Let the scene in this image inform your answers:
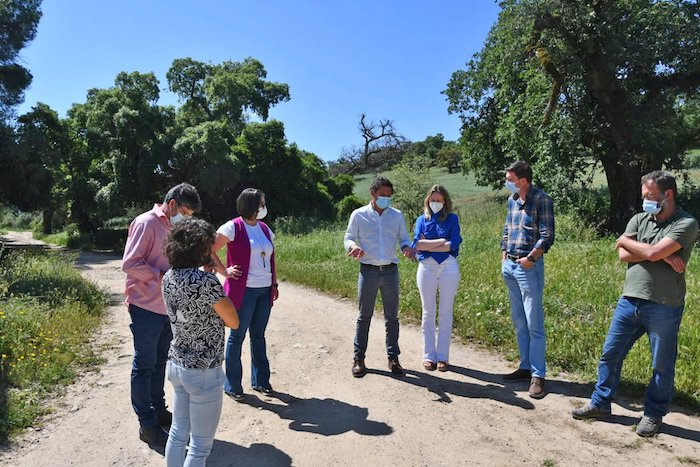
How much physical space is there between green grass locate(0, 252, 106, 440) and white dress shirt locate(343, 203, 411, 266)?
3.31 meters

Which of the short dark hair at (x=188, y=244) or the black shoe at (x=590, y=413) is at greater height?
the short dark hair at (x=188, y=244)

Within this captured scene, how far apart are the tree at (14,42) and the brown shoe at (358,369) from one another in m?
19.3

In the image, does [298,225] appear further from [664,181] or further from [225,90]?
[664,181]

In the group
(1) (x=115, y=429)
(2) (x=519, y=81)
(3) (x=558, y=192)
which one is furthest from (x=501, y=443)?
(2) (x=519, y=81)

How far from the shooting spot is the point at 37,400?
15.5 feet

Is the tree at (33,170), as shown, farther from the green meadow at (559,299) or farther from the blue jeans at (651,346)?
the blue jeans at (651,346)

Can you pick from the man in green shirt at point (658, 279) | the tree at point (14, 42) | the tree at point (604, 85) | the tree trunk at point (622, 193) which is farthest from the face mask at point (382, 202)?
the tree at point (14, 42)

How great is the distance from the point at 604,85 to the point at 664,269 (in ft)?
38.5

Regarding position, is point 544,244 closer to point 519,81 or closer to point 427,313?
point 427,313

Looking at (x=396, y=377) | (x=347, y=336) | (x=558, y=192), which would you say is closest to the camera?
(x=396, y=377)

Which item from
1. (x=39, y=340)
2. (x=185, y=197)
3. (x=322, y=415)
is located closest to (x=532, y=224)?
(x=322, y=415)

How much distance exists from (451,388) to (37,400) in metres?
3.98

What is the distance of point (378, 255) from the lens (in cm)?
516

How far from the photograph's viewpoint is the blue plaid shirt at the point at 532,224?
4.73 m
